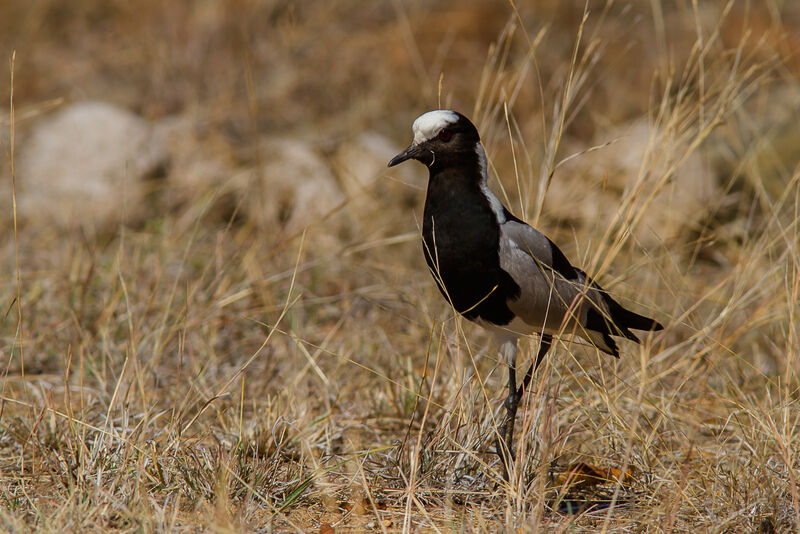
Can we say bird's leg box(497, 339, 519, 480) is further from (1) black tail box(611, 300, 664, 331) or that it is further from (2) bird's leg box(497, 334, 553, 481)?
(1) black tail box(611, 300, 664, 331)

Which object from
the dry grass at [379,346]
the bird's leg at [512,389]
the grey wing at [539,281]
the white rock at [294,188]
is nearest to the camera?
the dry grass at [379,346]

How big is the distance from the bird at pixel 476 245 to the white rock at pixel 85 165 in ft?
10.3

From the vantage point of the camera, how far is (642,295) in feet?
12.3

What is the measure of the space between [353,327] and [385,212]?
1447 mm

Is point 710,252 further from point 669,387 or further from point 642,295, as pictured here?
point 669,387

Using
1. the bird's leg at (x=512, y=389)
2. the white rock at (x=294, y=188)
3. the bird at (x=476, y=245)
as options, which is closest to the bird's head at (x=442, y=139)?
the bird at (x=476, y=245)

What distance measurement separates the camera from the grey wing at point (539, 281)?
8.09 feet

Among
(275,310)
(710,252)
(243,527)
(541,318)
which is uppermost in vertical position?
(541,318)

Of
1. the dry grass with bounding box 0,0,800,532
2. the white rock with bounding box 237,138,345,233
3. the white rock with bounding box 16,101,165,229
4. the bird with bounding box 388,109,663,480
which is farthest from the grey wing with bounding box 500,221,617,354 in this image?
the white rock with bounding box 16,101,165,229

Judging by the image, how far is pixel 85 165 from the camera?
5289 millimetres

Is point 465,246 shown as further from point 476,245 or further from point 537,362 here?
point 537,362

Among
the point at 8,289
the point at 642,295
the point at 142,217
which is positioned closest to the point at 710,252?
the point at 642,295

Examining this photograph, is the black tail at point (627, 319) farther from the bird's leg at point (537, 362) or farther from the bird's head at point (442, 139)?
the bird's head at point (442, 139)

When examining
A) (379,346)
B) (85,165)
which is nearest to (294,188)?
(85,165)
